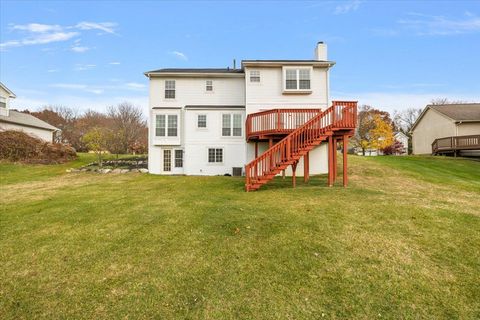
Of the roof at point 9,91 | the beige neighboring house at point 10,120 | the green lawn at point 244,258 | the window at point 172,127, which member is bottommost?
the green lawn at point 244,258

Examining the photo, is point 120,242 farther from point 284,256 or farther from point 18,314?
point 284,256

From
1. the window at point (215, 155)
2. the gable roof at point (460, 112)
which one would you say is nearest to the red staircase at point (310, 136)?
the window at point (215, 155)

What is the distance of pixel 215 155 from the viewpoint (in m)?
18.7

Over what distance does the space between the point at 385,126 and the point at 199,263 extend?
144 ft

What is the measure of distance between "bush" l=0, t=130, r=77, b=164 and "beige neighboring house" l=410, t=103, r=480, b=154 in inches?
1578

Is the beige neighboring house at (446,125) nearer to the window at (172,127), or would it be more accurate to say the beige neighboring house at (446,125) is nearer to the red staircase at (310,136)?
the red staircase at (310,136)

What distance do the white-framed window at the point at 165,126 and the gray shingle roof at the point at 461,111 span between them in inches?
1109

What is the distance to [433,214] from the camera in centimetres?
768

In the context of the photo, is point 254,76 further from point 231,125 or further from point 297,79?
point 231,125

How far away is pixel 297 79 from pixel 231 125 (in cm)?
564

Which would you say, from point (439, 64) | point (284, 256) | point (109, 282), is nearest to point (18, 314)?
point (109, 282)

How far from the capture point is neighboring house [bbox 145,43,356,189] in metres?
17.7

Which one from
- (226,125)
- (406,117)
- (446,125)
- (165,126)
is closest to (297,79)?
(226,125)

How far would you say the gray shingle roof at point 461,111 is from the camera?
26.2 m
